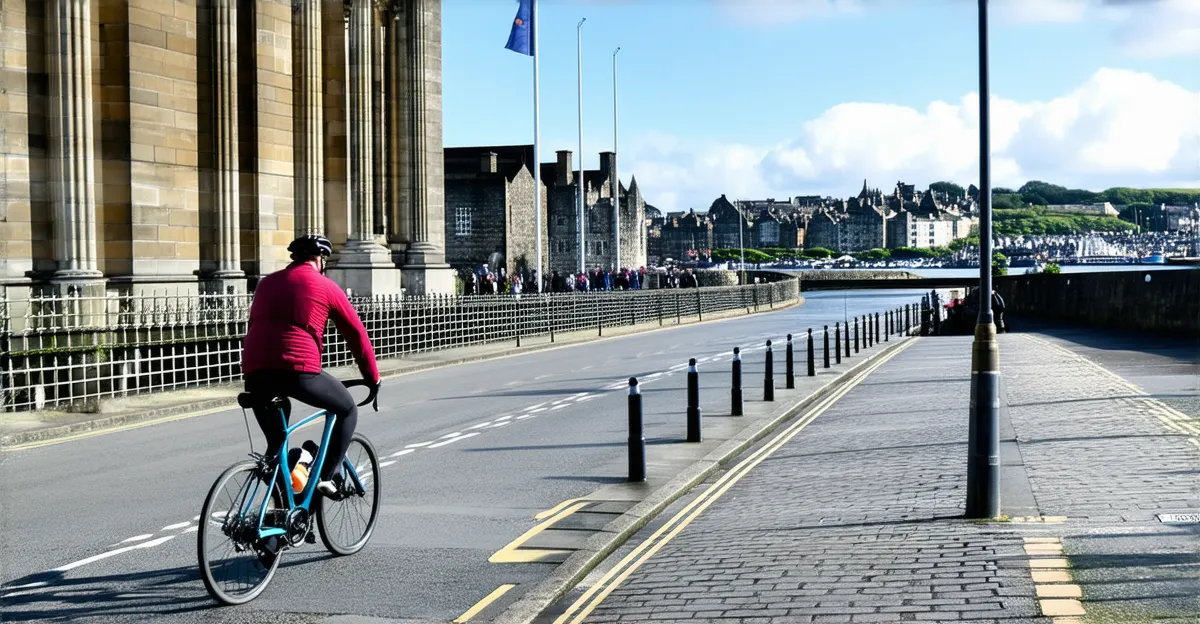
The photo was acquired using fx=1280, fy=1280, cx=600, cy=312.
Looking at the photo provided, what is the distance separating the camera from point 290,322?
7160mm

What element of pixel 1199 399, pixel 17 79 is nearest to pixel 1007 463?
pixel 1199 399

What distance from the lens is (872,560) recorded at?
293 inches

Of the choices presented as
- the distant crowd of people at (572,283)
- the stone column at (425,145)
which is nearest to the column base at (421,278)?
the stone column at (425,145)

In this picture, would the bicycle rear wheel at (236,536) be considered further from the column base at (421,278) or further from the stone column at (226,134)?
the column base at (421,278)

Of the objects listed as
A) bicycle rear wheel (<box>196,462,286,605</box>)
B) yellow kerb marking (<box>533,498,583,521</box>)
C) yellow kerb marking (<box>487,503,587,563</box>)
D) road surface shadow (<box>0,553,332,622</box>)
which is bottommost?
yellow kerb marking (<box>533,498,583,521</box>)

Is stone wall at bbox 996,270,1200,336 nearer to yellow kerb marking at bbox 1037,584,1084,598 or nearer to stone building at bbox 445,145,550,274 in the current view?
yellow kerb marking at bbox 1037,584,1084,598

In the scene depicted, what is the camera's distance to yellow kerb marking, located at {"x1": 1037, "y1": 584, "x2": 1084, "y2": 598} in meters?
6.33

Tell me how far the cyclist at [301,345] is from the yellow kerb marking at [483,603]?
1200mm

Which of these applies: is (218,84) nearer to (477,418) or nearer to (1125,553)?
(477,418)

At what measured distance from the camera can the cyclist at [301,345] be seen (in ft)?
23.3

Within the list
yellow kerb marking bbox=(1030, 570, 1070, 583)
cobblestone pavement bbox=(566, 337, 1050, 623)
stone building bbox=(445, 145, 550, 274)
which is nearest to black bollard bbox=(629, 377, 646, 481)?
cobblestone pavement bbox=(566, 337, 1050, 623)

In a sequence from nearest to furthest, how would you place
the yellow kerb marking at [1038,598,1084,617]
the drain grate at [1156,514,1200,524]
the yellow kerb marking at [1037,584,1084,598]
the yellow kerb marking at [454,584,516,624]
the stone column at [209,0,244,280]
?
the yellow kerb marking at [1038,598,1084,617] → the yellow kerb marking at [1037,584,1084,598] → the yellow kerb marking at [454,584,516,624] → the drain grate at [1156,514,1200,524] → the stone column at [209,0,244,280]

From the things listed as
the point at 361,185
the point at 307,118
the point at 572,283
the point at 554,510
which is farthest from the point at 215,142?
the point at 572,283

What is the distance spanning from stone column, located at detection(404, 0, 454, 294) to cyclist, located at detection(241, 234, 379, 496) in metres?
28.9
